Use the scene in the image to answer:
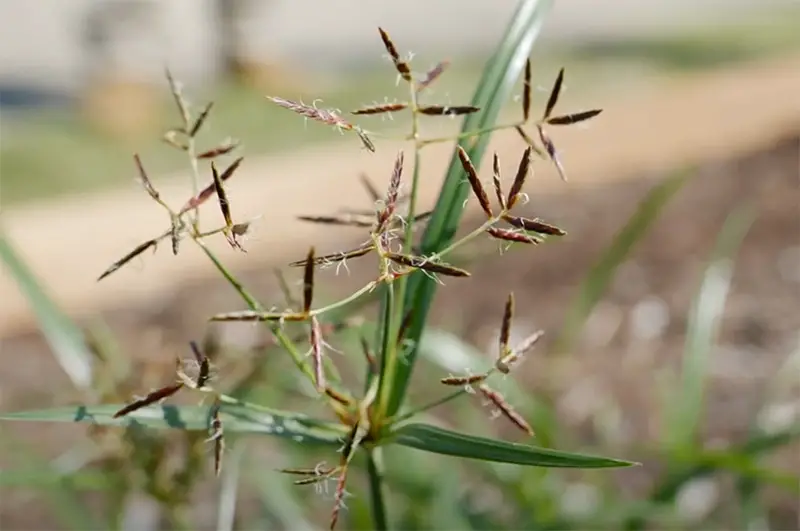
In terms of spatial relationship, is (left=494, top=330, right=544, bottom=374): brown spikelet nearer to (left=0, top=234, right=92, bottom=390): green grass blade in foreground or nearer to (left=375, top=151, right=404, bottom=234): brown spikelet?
(left=375, top=151, right=404, bottom=234): brown spikelet

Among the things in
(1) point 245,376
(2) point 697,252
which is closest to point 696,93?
(2) point 697,252

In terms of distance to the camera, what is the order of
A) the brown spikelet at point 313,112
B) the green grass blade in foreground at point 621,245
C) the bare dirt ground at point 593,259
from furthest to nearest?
the bare dirt ground at point 593,259 < the green grass blade in foreground at point 621,245 < the brown spikelet at point 313,112

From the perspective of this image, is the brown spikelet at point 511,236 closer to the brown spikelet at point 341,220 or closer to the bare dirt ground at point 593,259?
the brown spikelet at point 341,220

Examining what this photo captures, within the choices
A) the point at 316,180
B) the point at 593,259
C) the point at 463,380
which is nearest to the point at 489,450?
the point at 463,380

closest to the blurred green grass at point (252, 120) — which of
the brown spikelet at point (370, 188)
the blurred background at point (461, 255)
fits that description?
the blurred background at point (461, 255)

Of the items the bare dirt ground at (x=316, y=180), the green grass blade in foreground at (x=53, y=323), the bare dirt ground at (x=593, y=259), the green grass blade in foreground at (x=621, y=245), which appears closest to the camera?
the green grass blade in foreground at (x=53, y=323)

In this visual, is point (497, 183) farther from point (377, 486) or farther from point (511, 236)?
point (377, 486)

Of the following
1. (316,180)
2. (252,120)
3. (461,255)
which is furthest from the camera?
(252,120)
